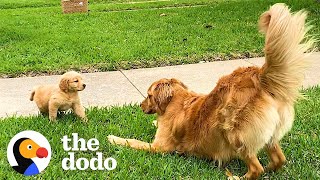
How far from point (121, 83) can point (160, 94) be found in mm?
2200

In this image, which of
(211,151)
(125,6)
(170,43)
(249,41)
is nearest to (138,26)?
→ (170,43)

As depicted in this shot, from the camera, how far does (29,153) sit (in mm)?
4234

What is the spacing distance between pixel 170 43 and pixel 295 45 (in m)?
5.48

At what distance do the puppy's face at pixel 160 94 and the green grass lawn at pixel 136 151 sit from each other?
41 centimetres

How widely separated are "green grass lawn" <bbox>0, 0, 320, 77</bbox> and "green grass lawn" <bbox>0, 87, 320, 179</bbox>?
2295 millimetres

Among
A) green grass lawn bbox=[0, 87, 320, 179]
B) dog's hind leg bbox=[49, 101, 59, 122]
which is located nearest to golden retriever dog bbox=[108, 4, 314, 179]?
green grass lawn bbox=[0, 87, 320, 179]

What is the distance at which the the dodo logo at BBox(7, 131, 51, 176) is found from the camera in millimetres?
4125

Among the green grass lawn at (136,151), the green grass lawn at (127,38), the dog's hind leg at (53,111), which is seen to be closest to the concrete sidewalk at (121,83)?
the green grass lawn at (127,38)

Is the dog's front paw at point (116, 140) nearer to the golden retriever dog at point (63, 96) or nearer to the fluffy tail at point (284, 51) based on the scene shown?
the golden retriever dog at point (63, 96)

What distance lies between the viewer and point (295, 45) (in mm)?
3689

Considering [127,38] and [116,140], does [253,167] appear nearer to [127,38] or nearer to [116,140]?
A: [116,140]

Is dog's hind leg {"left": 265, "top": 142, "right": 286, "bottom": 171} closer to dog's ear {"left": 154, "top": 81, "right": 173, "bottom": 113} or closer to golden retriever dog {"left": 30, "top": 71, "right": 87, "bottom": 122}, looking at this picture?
dog's ear {"left": 154, "top": 81, "right": 173, "bottom": 113}

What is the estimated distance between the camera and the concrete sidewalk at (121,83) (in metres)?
5.98

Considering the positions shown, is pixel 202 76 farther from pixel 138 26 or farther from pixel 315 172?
pixel 138 26
